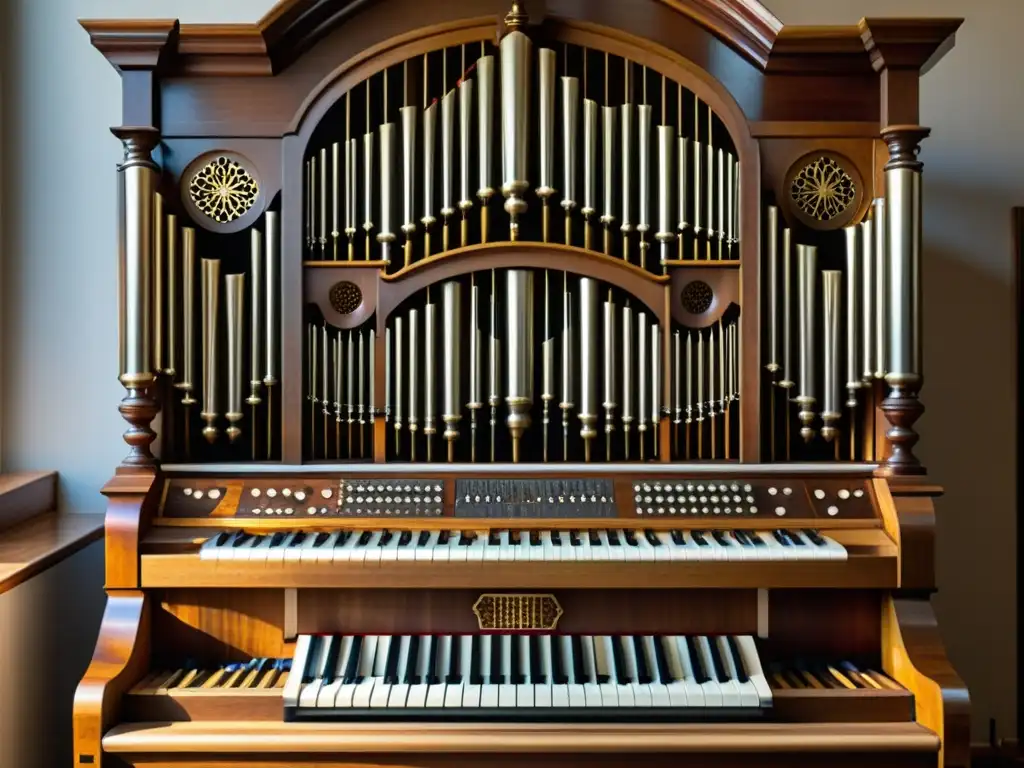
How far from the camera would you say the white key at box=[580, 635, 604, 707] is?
7.38ft

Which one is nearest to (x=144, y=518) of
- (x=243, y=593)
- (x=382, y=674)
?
(x=243, y=593)

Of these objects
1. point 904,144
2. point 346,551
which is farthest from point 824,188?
point 346,551

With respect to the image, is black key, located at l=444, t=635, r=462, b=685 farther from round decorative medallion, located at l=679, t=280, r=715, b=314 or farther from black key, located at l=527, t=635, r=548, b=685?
round decorative medallion, located at l=679, t=280, r=715, b=314

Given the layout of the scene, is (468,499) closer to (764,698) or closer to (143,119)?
(764,698)

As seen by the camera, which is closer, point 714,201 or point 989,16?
point 714,201

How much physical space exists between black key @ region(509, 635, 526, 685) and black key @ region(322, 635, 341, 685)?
0.46m

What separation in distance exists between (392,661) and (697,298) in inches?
52.4

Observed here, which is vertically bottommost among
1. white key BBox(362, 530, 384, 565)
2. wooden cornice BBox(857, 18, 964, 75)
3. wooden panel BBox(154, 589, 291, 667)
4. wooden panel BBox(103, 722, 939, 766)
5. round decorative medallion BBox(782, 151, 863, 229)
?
wooden panel BBox(103, 722, 939, 766)

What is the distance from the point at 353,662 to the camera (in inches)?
92.8

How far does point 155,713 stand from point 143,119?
63.6 inches

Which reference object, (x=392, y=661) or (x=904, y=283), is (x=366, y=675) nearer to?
(x=392, y=661)

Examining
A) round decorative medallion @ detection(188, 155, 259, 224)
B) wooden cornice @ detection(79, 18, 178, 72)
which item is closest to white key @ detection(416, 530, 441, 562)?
round decorative medallion @ detection(188, 155, 259, 224)

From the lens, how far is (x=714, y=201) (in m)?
2.62

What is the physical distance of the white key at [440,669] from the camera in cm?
225
